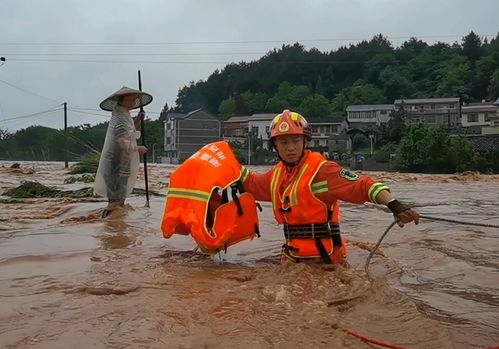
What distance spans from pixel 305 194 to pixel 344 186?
1.06 ft

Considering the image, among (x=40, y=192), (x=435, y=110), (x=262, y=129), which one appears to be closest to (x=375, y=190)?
(x=40, y=192)

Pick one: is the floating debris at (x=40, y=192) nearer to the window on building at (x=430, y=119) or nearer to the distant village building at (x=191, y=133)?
the distant village building at (x=191, y=133)

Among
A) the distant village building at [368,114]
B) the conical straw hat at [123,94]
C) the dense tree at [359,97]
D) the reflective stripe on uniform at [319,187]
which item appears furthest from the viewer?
the dense tree at [359,97]

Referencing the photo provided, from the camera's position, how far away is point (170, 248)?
5.65m

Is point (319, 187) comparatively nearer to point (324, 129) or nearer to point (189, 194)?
point (189, 194)

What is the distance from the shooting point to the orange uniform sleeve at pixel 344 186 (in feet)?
13.5

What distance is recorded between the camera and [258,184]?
4.95 metres

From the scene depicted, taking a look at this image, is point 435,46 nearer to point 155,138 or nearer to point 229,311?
point 155,138

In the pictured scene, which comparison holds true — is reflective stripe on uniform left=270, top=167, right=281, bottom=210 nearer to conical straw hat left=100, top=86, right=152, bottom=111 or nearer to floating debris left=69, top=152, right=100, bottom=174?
conical straw hat left=100, top=86, right=152, bottom=111

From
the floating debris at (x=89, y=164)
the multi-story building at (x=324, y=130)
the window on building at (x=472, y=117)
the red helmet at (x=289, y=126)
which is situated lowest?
the floating debris at (x=89, y=164)

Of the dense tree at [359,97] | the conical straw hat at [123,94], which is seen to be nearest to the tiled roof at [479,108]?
the dense tree at [359,97]

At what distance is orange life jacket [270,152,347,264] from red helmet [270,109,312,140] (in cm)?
23

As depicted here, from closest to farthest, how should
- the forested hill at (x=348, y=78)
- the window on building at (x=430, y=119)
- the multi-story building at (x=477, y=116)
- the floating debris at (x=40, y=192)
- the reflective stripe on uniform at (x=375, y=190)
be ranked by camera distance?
the reflective stripe on uniform at (x=375, y=190) → the floating debris at (x=40, y=192) → the multi-story building at (x=477, y=116) → the window on building at (x=430, y=119) → the forested hill at (x=348, y=78)

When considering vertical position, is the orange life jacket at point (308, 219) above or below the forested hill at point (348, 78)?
below
